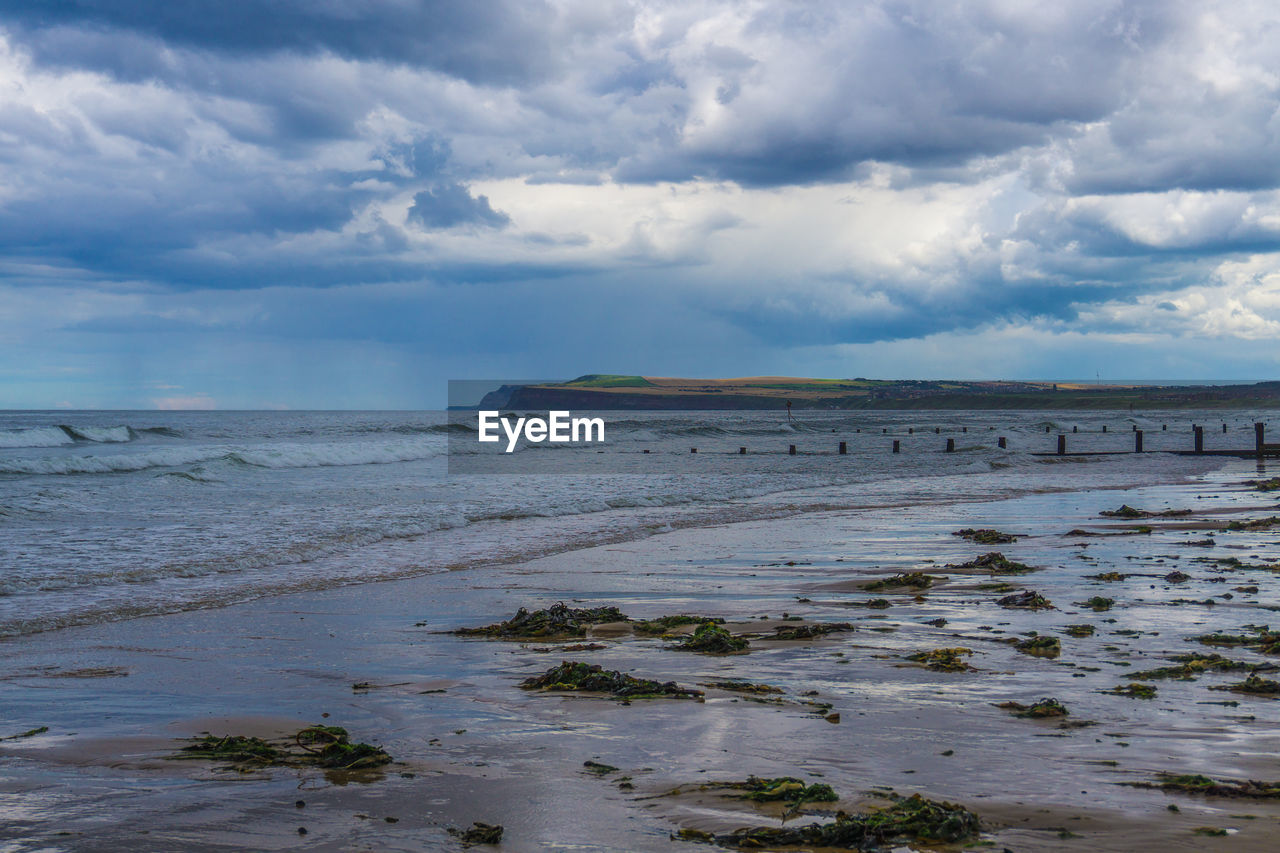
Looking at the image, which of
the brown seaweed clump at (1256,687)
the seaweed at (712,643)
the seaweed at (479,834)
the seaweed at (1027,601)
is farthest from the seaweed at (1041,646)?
the seaweed at (479,834)

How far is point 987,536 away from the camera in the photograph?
14.9 metres

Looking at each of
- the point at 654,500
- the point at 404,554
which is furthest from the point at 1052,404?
the point at 404,554

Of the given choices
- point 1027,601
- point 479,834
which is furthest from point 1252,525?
point 479,834

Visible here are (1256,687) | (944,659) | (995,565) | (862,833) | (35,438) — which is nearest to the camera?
(862,833)

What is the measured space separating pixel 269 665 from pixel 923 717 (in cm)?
512

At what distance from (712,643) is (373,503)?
53.8 ft

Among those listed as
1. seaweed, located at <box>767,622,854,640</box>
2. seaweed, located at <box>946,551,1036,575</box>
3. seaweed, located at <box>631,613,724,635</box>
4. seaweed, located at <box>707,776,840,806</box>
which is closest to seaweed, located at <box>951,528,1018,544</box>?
seaweed, located at <box>946,551,1036,575</box>

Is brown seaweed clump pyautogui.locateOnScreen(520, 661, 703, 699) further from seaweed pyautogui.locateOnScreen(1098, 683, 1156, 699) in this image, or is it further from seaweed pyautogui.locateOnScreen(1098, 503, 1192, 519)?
seaweed pyautogui.locateOnScreen(1098, 503, 1192, 519)

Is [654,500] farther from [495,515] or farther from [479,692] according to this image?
[479,692]

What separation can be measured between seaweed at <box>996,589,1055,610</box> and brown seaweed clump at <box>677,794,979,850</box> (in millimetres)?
5744

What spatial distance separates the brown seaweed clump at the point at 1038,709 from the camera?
5707mm

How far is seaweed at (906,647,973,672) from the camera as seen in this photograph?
22.9 ft

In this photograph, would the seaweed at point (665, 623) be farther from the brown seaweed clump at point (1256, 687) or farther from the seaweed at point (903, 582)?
the brown seaweed clump at point (1256, 687)

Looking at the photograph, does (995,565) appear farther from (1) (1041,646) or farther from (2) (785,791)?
(2) (785,791)
